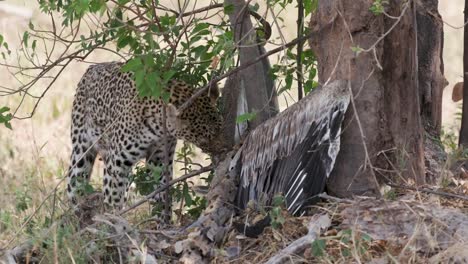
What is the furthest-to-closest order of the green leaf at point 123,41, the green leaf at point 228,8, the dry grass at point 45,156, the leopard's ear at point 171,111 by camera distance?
the leopard's ear at point 171,111
the green leaf at point 123,41
the green leaf at point 228,8
the dry grass at point 45,156

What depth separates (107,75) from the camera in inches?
337

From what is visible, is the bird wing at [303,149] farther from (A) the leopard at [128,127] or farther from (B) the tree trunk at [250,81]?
(A) the leopard at [128,127]

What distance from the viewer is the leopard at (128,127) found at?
752cm

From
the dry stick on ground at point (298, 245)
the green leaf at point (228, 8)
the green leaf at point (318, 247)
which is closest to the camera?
the green leaf at point (318, 247)

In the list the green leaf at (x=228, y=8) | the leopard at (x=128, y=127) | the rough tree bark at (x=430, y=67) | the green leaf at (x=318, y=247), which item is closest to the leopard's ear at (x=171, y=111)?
the leopard at (x=128, y=127)

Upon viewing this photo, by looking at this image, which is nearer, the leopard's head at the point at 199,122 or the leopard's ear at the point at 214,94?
the leopard's ear at the point at 214,94

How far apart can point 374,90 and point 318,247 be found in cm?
105

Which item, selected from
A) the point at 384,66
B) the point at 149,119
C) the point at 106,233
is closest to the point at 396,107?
the point at 384,66

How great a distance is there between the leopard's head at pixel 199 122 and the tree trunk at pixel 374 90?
2.29 metres

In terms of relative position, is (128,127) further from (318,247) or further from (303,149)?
(318,247)

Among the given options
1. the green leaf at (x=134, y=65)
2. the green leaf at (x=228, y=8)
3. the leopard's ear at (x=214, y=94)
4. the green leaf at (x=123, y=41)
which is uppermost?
the green leaf at (x=228, y=8)

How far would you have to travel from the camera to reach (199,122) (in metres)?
7.66

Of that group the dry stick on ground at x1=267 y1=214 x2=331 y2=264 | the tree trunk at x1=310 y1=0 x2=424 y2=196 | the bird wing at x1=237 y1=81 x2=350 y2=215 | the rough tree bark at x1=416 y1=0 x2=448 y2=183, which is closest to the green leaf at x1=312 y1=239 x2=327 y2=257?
the dry stick on ground at x1=267 y1=214 x2=331 y2=264

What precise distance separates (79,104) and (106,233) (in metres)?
3.88
